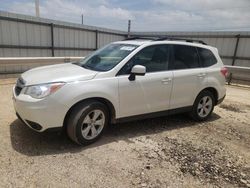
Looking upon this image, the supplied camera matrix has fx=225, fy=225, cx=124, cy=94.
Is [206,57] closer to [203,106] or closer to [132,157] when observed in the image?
[203,106]

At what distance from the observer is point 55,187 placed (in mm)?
2711

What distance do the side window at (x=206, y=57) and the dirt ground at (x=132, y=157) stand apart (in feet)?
4.84

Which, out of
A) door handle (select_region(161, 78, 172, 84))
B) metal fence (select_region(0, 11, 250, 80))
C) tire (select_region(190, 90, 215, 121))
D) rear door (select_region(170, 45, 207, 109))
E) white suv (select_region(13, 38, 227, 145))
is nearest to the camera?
white suv (select_region(13, 38, 227, 145))

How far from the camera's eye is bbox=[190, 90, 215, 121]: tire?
511 cm

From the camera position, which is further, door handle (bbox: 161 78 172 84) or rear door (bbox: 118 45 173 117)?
door handle (bbox: 161 78 172 84)

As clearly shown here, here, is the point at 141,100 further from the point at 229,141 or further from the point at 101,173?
the point at 229,141

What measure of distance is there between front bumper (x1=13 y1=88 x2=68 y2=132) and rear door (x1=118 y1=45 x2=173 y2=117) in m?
1.09

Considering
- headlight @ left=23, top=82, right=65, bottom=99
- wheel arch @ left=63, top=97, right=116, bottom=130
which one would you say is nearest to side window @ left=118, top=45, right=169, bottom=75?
Answer: wheel arch @ left=63, top=97, right=116, bottom=130

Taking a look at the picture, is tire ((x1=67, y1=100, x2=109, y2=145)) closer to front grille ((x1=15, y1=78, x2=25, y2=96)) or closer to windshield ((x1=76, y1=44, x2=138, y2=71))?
windshield ((x1=76, y1=44, x2=138, y2=71))

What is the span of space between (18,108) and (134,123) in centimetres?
238

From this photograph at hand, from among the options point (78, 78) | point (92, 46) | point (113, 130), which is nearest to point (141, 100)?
point (113, 130)

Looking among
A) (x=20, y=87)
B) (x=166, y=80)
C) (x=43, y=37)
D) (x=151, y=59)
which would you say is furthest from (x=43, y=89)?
(x=43, y=37)

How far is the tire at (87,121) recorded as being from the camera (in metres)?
3.50

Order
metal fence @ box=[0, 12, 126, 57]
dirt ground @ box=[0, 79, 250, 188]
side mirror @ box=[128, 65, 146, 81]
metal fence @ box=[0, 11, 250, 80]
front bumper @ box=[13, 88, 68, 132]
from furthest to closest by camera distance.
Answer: metal fence @ box=[0, 11, 250, 80]
metal fence @ box=[0, 12, 126, 57]
side mirror @ box=[128, 65, 146, 81]
front bumper @ box=[13, 88, 68, 132]
dirt ground @ box=[0, 79, 250, 188]
